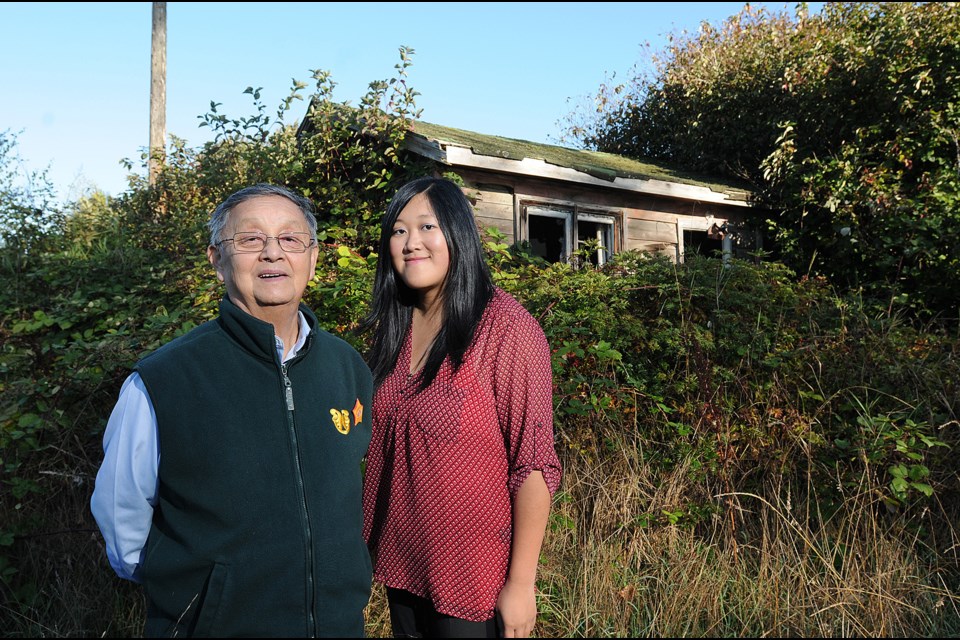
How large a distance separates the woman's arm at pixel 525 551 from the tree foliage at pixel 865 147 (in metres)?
6.33

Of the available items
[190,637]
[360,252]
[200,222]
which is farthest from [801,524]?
[200,222]

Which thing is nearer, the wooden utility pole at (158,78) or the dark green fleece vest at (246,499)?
the dark green fleece vest at (246,499)

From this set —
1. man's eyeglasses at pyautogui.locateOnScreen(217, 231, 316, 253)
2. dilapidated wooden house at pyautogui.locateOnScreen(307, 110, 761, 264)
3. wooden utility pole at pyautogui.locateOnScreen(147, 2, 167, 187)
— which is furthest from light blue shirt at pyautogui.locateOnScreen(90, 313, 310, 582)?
wooden utility pole at pyautogui.locateOnScreen(147, 2, 167, 187)

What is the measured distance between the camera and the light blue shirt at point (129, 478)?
169cm

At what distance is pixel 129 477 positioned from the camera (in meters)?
1.69

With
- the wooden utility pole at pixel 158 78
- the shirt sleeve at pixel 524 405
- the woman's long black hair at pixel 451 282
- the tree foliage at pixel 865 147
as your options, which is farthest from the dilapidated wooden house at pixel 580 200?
the shirt sleeve at pixel 524 405

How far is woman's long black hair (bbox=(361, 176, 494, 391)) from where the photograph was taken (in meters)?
2.10

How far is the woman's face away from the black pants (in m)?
0.92

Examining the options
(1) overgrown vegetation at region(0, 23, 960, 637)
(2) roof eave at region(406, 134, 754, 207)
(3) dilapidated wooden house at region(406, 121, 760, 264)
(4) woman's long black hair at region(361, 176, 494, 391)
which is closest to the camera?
(4) woman's long black hair at region(361, 176, 494, 391)

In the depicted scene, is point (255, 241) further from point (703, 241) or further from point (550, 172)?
point (703, 241)

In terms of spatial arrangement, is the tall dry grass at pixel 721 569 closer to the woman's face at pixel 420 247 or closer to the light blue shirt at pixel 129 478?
the woman's face at pixel 420 247

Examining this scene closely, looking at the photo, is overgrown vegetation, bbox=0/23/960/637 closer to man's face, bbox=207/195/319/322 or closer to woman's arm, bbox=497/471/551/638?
woman's arm, bbox=497/471/551/638

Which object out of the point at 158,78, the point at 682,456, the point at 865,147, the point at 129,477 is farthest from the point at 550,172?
the point at 129,477

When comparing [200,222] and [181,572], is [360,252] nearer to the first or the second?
[200,222]
